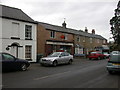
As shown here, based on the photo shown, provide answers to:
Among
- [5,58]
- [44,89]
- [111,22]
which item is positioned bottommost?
[44,89]

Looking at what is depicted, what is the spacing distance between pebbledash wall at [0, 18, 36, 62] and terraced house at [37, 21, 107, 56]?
247cm

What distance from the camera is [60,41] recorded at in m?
30.2

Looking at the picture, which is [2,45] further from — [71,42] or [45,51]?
[71,42]

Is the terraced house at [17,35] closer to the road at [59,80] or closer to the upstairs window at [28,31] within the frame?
the upstairs window at [28,31]

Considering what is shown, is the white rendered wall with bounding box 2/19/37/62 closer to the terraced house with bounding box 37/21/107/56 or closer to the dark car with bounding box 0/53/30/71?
the terraced house with bounding box 37/21/107/56

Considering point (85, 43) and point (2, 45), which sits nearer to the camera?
point (2, 45)

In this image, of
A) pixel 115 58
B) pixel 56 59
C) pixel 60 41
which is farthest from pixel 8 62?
pixel 60 41

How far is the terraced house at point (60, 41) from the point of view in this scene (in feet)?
85.2

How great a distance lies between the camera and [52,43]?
28156 mm

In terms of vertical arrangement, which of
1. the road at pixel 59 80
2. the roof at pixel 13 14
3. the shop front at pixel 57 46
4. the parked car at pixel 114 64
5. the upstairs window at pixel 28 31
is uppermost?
the roof at pixel 13 14

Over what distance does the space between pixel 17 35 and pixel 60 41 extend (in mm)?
10931

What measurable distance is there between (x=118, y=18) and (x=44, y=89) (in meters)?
40.5

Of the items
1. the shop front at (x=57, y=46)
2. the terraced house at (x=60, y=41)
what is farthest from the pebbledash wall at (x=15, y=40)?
the shop front at (x=57, y=46)

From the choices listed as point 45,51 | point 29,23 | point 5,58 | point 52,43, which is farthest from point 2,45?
point 52,43
